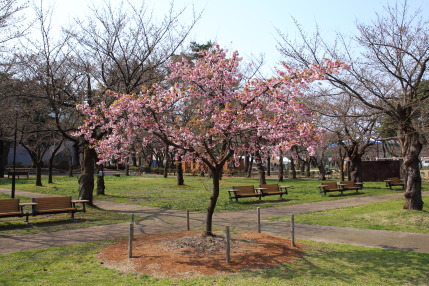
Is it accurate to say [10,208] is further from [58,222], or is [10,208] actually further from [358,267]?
[358,267]

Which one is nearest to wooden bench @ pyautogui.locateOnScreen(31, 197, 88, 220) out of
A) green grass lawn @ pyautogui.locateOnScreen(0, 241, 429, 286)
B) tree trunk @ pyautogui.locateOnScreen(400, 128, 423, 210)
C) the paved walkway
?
the paved walkway

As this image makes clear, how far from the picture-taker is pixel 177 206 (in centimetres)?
1641

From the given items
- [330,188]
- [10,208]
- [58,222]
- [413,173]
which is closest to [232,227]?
[58,222]

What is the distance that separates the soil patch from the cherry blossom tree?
31.3 inches

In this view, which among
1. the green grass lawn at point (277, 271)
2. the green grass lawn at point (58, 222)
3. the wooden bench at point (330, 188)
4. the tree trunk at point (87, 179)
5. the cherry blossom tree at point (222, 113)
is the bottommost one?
the green grass lawn at point (277, 271)

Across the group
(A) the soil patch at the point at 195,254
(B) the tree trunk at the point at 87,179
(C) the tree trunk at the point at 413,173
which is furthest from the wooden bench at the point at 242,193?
(A) the soil patch at the point at 195,254

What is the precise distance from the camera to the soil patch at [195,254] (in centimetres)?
677

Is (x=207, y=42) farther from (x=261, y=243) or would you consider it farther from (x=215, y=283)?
(x=215, y=283)

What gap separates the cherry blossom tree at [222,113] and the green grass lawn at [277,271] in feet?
8.17

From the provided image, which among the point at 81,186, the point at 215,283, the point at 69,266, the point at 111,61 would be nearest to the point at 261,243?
the point at 215,283

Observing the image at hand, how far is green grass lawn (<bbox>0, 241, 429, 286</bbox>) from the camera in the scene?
6004 millimetres

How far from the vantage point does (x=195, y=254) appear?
778 cm

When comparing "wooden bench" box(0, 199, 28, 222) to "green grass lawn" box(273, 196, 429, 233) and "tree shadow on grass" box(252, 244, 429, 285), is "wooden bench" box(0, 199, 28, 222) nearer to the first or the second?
"green grass lawn" box(273, 196, 429, 233)

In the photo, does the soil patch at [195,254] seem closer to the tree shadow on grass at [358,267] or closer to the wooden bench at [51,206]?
the tree shadow on grass at [358,267]
